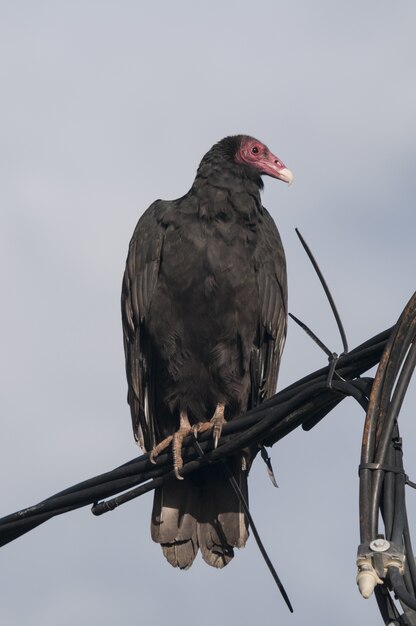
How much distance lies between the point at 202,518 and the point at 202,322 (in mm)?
850

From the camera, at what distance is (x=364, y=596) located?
→ 2.71 meters

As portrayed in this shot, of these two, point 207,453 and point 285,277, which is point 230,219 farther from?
point 207,453

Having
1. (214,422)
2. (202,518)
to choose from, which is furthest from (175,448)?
(202,518)

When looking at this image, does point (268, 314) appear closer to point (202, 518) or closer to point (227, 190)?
point (227, 190)

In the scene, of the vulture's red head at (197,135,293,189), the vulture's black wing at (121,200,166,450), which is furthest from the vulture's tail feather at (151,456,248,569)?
the vulture's red head at (197,135,293,189)

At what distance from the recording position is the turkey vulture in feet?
17.3

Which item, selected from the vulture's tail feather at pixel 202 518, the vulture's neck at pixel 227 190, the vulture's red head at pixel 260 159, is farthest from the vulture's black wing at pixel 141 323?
the vulture's red head at pixel 260 159

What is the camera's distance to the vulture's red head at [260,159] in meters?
5.98

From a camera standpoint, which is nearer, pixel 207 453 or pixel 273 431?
pixel 273 431

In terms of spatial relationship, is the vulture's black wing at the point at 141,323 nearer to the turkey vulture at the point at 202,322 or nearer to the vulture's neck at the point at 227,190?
the turkey vulture at the point at 202,322

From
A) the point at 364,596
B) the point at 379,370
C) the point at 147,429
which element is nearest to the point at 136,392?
the point at 147,429

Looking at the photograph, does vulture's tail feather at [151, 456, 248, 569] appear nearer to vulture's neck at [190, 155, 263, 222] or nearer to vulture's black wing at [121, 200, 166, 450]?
vulture's black wing at [121, 200, 166, 450]

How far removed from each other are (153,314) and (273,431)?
1.96 m

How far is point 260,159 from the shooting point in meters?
6.04
